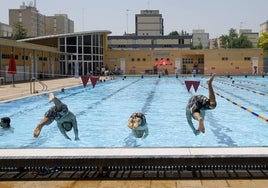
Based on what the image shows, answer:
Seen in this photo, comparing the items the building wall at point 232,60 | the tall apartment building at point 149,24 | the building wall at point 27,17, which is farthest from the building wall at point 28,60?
the tall apartment building at point 149,24

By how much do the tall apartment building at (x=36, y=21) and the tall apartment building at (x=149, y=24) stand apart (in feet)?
122

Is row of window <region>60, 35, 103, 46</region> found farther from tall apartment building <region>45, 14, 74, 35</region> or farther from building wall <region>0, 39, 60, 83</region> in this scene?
tall apartment building <region>45, 14, 74, 35</region>

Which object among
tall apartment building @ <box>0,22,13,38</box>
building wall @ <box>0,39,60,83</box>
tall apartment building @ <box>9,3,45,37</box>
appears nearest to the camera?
building wall @ <box>0,39,60,83</box>

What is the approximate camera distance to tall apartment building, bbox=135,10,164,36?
490 ft

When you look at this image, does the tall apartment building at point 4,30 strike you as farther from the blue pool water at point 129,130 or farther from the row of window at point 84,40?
the blue pool water at point 129,130

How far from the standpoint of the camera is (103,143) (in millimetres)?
8859

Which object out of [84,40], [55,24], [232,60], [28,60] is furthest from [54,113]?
Result: [55,24]

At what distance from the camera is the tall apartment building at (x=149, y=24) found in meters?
149

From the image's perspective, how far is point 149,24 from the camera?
151 m

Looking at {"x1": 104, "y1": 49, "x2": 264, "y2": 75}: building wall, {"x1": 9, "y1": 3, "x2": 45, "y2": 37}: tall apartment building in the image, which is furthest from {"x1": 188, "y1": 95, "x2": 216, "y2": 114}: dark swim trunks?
{"x1": 9, "y1": 3, "x2": 45, "y2": 37}: tall apartment building

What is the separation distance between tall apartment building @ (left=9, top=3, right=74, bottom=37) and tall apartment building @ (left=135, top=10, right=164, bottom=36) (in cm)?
3705

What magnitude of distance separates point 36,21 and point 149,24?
4243 cm

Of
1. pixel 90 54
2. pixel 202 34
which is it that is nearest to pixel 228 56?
pixel 90 54

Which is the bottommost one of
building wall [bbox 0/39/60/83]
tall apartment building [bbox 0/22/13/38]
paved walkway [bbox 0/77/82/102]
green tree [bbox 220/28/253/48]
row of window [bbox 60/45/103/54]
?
paved walkway [bbox 0/77/82/102]
